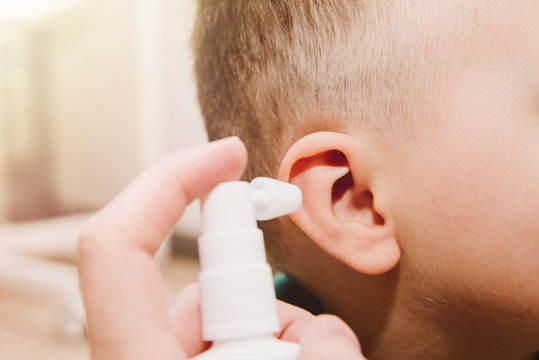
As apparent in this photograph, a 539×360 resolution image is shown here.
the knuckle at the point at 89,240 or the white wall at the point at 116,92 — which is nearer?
the knuckle at the point at 89,240

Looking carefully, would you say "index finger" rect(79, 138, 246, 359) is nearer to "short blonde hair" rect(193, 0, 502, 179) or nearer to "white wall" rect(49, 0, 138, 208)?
"short blonde hair" rect(193, 0, 502, 179)

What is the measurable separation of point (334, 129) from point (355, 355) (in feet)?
0.65

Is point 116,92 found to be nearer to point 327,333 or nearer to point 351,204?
point 351,204

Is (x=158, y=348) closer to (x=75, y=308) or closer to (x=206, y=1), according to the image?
(x=206, y=1)

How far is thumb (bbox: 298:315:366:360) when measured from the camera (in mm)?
282

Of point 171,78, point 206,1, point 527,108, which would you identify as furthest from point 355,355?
point 171,78

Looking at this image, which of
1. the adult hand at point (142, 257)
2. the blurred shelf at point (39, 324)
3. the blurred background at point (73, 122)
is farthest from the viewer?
the blurred background at point (73, 122)

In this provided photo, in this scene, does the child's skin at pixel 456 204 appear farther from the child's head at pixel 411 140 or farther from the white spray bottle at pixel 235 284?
the white spray bottle at pixel 235 284

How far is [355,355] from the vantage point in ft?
0.95

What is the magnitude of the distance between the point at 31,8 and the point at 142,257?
4.54ft

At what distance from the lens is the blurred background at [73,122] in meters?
1.35

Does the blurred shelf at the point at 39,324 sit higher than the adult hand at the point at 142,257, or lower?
lower

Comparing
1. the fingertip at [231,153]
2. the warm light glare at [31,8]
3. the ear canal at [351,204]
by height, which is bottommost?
the ear canal at [351,204]

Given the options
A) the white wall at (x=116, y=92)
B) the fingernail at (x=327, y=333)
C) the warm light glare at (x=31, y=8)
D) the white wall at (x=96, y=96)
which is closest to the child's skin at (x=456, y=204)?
the fingernail at (x=327, y=333)
